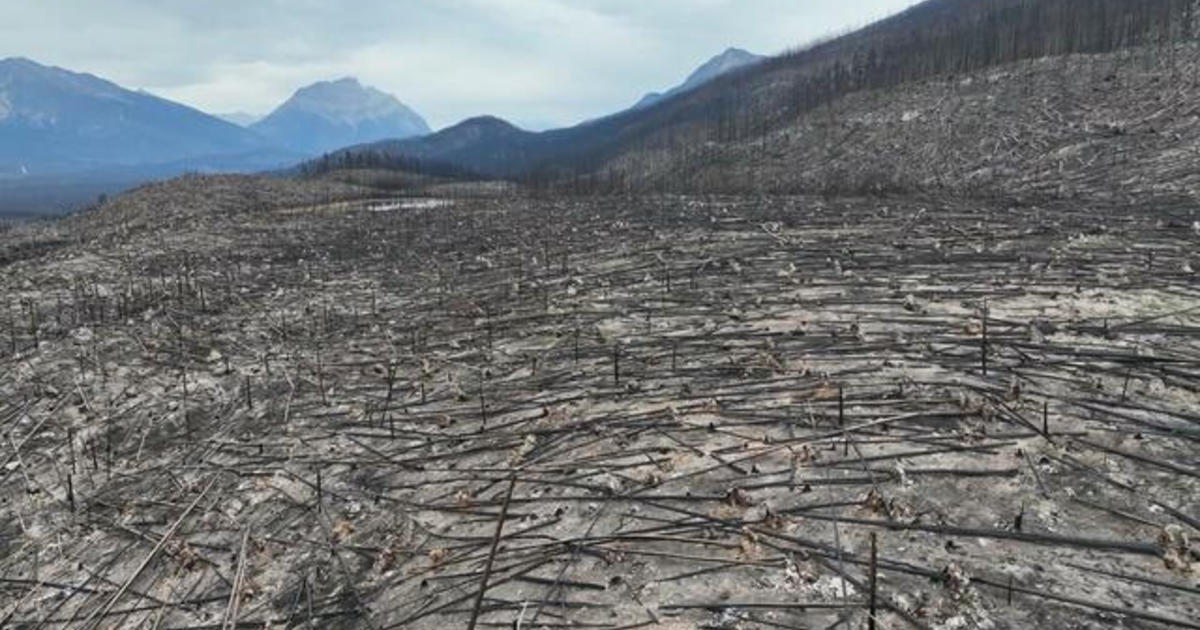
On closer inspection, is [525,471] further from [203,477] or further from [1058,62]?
[1058,62]

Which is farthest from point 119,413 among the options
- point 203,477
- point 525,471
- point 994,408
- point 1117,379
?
point 1117,379

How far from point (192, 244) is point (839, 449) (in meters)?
27.7

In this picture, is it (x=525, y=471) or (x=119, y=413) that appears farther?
(x=119, y=413)

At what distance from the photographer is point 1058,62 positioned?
56.4 m

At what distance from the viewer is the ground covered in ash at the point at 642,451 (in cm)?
521

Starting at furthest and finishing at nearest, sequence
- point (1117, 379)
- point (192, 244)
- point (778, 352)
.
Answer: point (192, 244)
point (778, 352)
point (1117, 379)

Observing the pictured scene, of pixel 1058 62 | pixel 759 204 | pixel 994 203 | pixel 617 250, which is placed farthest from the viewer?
pixel 1058 62

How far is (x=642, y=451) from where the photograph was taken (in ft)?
23.6

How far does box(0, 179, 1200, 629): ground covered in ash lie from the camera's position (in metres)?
5.21

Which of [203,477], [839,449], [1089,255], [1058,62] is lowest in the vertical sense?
[203,477]

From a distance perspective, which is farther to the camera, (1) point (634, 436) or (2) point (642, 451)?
(1) point (634, 436)

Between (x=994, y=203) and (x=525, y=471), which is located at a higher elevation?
(x=994, y=203)

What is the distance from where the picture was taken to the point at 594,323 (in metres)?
12.5

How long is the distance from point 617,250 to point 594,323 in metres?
8.05
